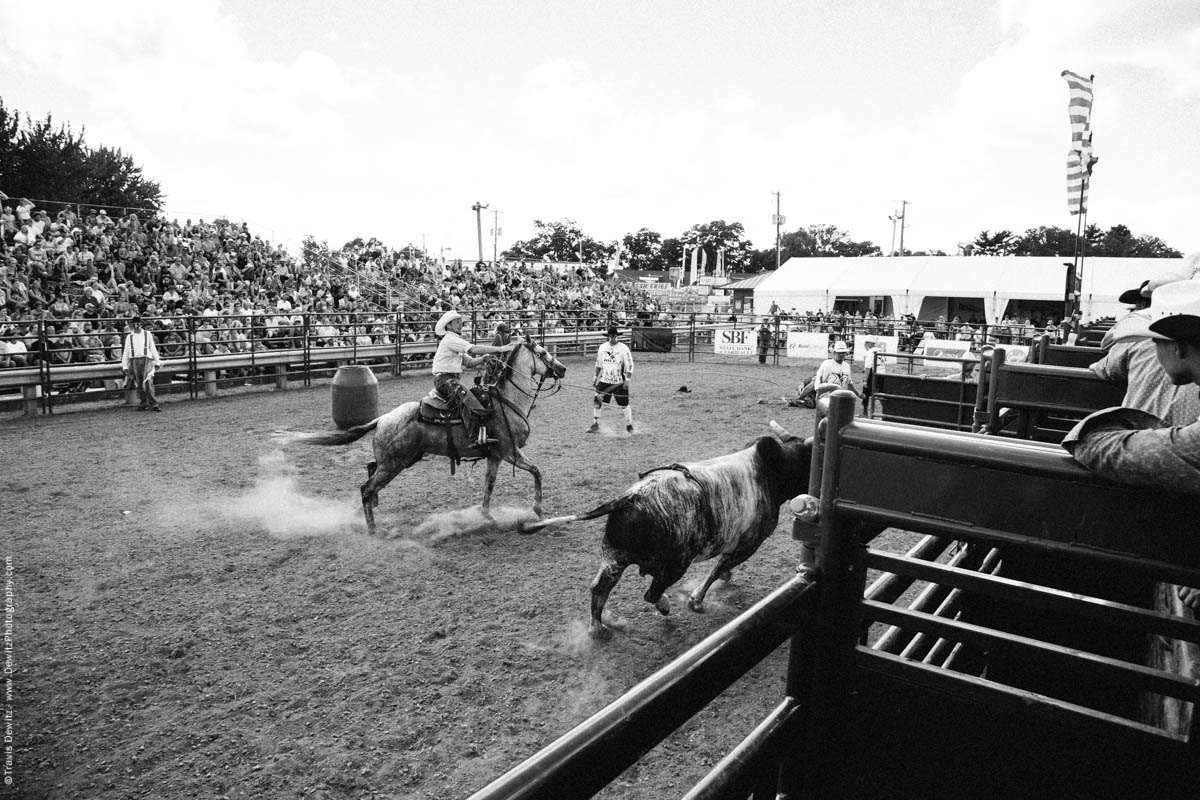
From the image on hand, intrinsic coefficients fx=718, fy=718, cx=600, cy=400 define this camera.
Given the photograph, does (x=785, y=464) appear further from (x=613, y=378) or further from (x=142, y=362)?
(x=142, y=362)

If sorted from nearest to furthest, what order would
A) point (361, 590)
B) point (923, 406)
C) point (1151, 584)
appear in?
point (1151, 584), point (361, 590), point (923, 406)

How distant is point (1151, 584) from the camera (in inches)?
122

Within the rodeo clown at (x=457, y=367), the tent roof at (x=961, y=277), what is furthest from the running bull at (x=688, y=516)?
the tent roof at (x=961, y=277)

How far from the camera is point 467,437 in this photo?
289 inches

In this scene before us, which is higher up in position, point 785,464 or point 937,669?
point 937,669

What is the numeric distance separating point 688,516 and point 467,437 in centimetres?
346

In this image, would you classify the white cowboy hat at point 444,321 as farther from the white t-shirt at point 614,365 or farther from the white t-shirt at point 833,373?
the white t-shirt at point 833,373

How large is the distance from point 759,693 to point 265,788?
2571mm

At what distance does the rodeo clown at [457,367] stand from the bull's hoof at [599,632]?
10.1 feet

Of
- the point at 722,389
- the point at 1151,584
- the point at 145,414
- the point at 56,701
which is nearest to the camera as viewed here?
the point at 1151,584

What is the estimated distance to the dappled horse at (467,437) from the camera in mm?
7086

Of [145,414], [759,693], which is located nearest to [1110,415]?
[759,693]

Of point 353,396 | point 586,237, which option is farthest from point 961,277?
point 586,237

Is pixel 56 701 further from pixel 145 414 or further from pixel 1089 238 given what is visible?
pixel 1089 238
